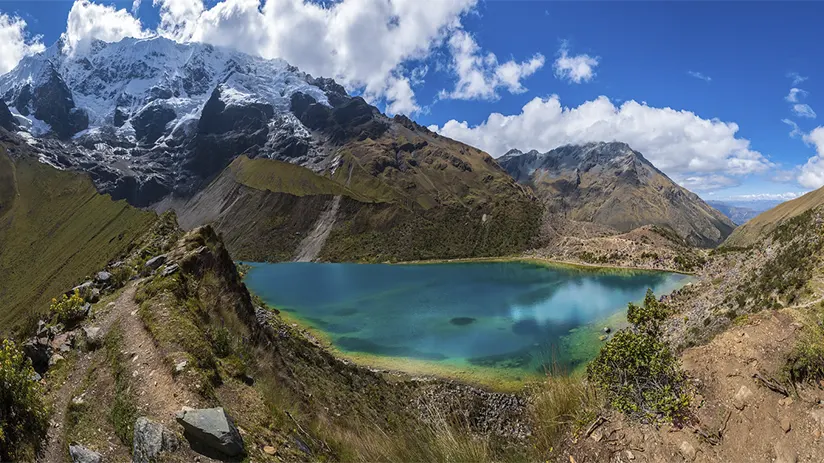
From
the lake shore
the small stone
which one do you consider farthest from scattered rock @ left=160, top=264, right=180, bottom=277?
the lake shore

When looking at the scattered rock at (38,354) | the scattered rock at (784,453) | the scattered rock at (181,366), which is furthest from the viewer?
the scattered rock at (38,354)

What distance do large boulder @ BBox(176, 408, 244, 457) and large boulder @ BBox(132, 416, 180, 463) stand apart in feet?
0.93

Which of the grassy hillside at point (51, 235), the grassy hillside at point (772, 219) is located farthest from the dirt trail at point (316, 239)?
the grassy hillside at point (772, 219)

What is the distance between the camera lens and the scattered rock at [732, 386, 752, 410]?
7.10 metres

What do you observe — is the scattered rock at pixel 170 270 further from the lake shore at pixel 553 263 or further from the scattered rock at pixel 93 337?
the lake shore at pixel 553 263

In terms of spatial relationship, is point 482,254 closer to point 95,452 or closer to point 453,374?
point 453,374

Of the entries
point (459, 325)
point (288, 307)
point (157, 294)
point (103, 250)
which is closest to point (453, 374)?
point (459, 325)

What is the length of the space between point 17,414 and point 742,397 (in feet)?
44.0

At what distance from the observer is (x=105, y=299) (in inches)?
672

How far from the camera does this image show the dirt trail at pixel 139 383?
27.6 feet

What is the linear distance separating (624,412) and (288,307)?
225 feet

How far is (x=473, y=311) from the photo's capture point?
61094mm

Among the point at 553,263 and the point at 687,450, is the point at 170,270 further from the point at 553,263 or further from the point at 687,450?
the point at 553,263

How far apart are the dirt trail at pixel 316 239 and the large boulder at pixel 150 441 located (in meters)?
173
